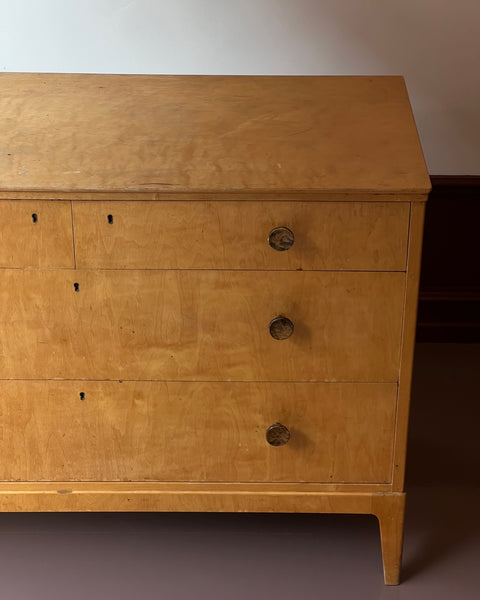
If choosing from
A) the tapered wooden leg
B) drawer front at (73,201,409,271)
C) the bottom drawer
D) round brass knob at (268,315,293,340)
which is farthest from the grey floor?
drawer front at (73,201,409,271)

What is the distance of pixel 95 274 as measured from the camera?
197 cm

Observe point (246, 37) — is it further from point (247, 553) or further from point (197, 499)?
point (247, 553)

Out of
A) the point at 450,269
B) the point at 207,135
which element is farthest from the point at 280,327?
the point at 450,269

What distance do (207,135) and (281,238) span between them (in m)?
0.35

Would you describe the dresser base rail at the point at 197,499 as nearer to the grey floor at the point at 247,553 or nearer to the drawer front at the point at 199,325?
the grey floor at the point at 247,553

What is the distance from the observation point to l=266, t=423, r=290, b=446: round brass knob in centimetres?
207

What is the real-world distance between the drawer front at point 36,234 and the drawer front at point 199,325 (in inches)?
1.3

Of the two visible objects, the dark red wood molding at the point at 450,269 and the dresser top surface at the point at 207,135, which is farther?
the dark red wood molding at the point at 450,269

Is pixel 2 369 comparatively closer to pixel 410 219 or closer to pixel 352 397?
pixel 352 397

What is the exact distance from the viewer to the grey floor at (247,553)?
2.17 m

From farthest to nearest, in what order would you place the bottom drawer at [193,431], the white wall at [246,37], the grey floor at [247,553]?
the white wall at [246,37], the grey floor at [247,553], the bottom drawer at [193,431]

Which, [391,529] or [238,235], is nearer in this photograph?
[238,235]

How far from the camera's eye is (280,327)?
1.97 metres

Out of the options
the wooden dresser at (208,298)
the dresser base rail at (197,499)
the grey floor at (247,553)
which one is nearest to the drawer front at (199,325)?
the wooden dresser at (208,298)
